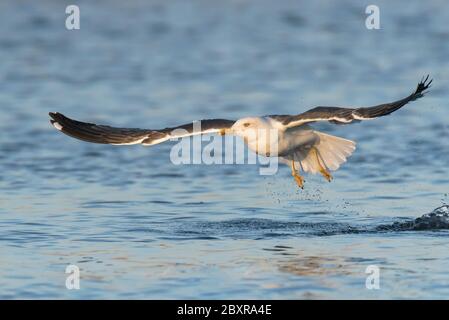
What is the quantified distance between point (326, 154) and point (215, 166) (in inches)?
144

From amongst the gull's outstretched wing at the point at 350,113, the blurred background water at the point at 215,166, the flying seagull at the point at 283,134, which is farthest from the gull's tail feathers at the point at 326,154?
the gull's outstretched wing at the point at 350,113

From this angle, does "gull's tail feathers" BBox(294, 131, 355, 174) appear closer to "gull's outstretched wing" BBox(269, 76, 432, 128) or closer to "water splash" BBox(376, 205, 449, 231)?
"water splash" BBox(376, 205, 449, 231)

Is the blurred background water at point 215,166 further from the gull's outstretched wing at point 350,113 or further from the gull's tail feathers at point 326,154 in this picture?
the gull's outstretched wing at point 350,113

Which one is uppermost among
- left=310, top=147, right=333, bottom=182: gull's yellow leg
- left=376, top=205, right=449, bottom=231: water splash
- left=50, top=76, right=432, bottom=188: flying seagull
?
left=50, top=76, right=432, bottom=188: flying seagull

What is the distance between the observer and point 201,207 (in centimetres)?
1502

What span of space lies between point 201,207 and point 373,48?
13451 millimetres

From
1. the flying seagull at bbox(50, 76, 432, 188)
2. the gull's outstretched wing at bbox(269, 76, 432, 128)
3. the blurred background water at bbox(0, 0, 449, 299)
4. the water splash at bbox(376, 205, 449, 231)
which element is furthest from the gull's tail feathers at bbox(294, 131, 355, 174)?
the gull's outstretched wing at bbox(269, 76, 432, 128)

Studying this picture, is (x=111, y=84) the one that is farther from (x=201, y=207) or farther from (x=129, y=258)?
(x=129, y=258)

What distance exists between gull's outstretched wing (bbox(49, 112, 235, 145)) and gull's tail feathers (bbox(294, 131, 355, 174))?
3.59 ft

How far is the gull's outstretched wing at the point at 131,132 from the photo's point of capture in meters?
13.3

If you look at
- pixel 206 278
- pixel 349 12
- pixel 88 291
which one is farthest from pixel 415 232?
pixel 349 12

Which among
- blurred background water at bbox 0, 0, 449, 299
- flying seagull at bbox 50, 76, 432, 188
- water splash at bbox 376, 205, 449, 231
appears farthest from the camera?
water splash at bbox 376, 205, 449, 231

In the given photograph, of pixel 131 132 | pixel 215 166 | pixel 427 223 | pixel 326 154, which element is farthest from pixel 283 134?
pixel 215 166

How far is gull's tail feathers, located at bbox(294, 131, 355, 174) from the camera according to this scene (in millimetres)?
14062
